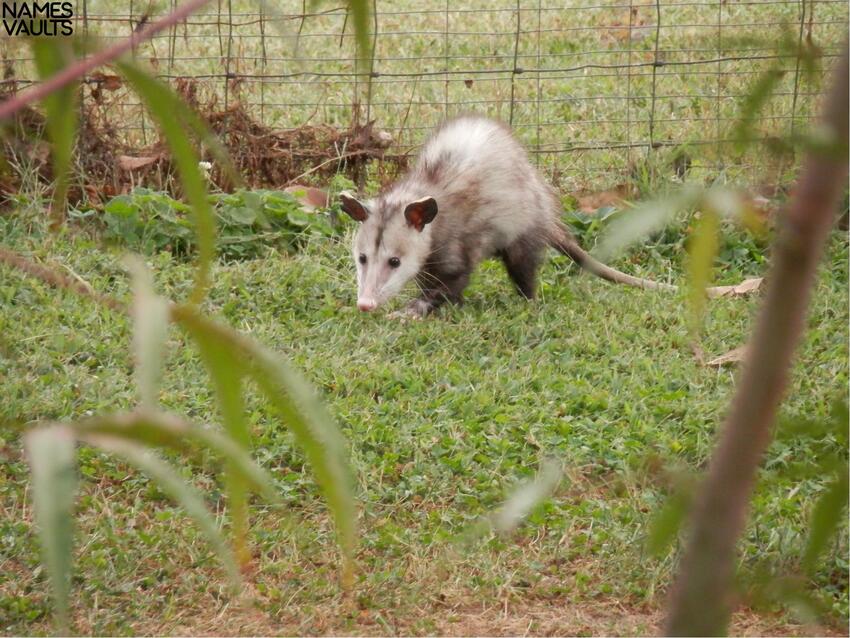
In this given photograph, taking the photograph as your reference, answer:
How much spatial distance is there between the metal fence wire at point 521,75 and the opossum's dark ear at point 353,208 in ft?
2.19

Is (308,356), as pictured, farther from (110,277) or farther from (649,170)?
(649,170)

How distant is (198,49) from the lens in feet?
25.0

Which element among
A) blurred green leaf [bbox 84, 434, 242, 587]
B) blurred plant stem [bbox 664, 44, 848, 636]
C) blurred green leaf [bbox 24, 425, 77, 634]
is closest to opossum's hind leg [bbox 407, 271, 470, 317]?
blurred green leaf [bbox 84, 434, 242, 587]

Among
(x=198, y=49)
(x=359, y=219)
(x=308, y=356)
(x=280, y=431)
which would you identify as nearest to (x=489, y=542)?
(x=280, y=431)

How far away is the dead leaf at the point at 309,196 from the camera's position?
586 centimetres

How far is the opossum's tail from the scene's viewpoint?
5.27 metres

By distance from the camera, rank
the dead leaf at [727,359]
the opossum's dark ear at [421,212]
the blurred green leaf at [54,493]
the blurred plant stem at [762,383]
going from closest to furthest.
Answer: the blurred plant stem at [762,383], the blurred green leaf at [54,493], the dead leaf at [727,359], the opossum's dark ear at [421,212]

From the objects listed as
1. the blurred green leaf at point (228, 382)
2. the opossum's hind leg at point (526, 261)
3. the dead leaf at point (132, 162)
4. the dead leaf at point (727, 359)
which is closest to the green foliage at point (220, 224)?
the dead leaf at point (132, 162)

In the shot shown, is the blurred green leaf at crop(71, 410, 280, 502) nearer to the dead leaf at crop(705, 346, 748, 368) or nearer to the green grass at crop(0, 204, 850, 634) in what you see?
the green grass at crop(0, 204, 850, 634)

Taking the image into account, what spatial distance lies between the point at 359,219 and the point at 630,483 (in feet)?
7.74

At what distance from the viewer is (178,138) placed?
0.98 meters

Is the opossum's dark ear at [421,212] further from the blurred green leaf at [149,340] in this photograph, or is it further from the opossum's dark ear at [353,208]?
the blurred green leaf at [149,340]

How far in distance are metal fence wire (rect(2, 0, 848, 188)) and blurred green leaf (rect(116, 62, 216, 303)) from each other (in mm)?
4616

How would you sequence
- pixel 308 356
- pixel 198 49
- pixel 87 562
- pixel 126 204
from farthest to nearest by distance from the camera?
pixel 198 49 → pixel 126 204 → pixel 308 356 → pixel 87 562
